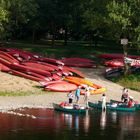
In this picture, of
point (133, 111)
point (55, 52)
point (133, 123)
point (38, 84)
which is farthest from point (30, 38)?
point (133, 123)

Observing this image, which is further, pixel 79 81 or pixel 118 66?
pixel 118 66

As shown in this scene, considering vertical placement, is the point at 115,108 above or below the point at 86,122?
above

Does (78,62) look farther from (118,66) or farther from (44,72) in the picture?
(44,72)

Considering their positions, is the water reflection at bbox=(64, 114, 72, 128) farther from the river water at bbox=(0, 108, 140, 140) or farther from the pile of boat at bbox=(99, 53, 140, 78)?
the pile of boat at bbox=(99, 53, 140, 78)

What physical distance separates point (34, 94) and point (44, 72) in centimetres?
655

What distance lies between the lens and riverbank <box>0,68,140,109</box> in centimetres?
4551

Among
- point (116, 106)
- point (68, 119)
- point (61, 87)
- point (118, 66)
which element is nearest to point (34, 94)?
point (61, 87)

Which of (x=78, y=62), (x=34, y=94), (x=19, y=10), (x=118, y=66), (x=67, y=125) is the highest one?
(x=19, y=10)

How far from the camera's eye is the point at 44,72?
5569cm

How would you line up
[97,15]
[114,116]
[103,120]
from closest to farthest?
[103,120] → [114,116] → [97,15]

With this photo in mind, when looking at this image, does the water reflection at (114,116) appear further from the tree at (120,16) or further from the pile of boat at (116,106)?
the tree at (120,16)

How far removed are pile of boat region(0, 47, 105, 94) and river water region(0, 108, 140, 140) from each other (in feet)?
26.2

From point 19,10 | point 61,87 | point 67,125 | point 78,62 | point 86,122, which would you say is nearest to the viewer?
point 67,125

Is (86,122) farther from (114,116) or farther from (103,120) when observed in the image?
(114,116)
